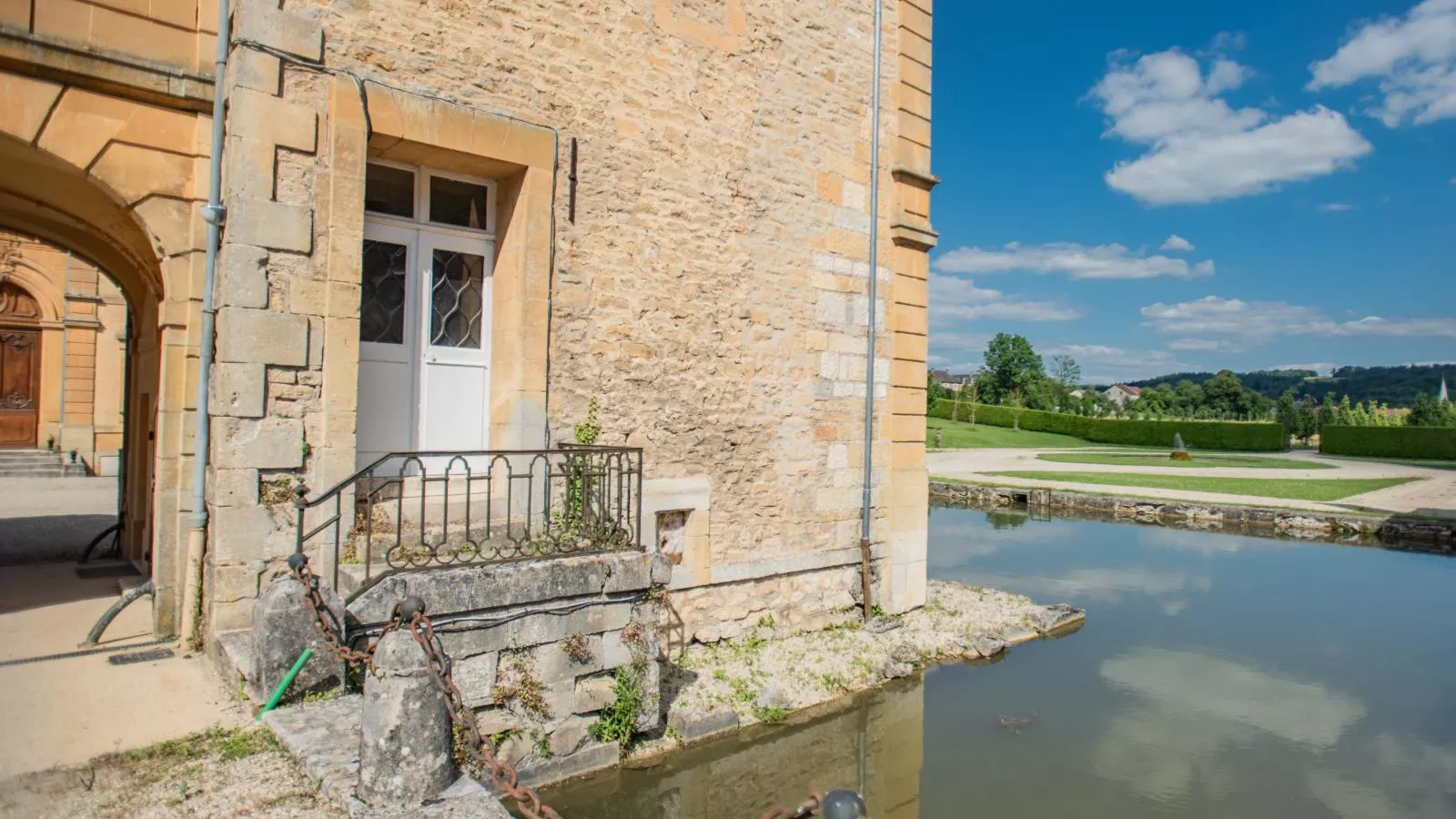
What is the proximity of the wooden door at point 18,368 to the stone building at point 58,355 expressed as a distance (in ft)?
0.06

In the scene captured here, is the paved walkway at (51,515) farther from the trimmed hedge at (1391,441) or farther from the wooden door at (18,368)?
the trimmed hedge at (1391,441)

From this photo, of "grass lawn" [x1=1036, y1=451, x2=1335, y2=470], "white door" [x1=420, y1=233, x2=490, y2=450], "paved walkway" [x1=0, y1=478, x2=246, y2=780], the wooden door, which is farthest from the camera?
"grass lawn" [x1=1036, y1=451, x2=1335, y2=470]

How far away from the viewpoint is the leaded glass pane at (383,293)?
213 inches

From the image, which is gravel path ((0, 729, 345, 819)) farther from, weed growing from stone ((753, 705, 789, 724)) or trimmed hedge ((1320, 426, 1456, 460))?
trimmed hedge ((1320, 426, 1456, 460))

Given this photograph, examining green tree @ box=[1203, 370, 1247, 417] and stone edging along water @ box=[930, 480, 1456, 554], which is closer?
stone edging along water @ box=[930, 480, 1456, 554]

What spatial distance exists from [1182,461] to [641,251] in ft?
92.7

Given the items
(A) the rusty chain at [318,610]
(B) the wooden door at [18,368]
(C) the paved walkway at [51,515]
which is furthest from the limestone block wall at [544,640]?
(B) the wooden door at [18,368]

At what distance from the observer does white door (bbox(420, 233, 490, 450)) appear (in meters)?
5.65

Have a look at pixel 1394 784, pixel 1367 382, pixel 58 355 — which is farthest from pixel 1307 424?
pixel 1367 382

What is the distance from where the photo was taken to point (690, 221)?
6.72 m

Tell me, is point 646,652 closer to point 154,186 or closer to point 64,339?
point 154,186

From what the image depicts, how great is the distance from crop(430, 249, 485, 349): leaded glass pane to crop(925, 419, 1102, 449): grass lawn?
106 ft

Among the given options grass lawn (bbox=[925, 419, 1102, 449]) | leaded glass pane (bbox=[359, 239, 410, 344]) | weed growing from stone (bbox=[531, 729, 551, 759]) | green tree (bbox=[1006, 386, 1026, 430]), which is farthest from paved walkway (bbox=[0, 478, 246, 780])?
green tree (bbox=[1006, 386, 1026, 430])

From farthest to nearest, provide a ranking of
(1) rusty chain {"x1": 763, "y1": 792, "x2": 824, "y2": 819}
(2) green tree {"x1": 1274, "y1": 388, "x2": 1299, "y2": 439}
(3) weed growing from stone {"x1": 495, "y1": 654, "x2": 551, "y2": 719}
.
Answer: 1. (2) green tree {"x1": 1274, "y1": 388, "x2": 1299, "y2": 439}
2. (3) weed growing from stone {"x1": 495, "y1": 654, "x2": 551, "y2": 719}
3. (1) rusty chain {"x1": 763, "y1": 792, "x2": 824, "y2": 819}
